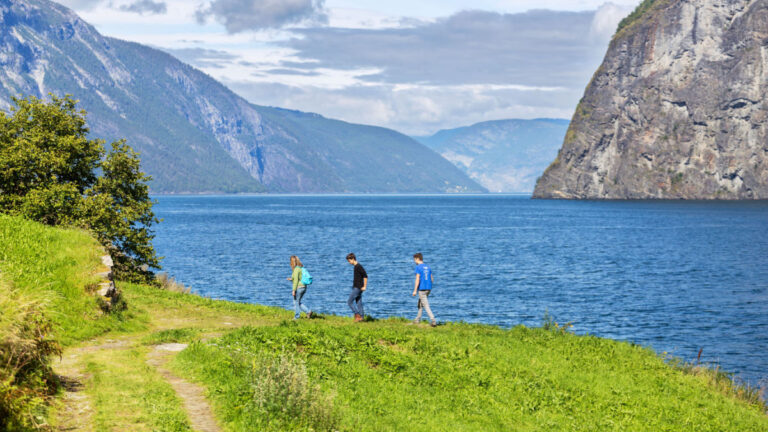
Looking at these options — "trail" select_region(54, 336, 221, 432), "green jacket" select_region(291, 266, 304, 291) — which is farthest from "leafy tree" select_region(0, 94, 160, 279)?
"trail" select_region(54, 336, 221, 432)

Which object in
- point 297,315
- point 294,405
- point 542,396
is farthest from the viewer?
point 297,315

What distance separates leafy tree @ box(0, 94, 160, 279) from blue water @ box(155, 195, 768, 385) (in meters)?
13.1

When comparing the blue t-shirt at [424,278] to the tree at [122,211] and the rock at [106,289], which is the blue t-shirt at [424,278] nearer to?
the rock at [106,289]

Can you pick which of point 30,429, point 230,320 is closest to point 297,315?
point 230,320

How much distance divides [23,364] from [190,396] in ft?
12.3

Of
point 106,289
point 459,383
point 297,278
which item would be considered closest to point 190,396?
point 459,383

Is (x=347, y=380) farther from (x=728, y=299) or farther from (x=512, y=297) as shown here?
(x=728, y=299)

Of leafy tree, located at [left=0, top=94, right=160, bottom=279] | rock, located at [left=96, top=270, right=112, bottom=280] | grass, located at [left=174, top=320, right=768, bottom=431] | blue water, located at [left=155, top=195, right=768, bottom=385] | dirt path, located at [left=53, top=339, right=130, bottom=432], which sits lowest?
blue water, located at [left=155, top=195, right=768, bottom=385]

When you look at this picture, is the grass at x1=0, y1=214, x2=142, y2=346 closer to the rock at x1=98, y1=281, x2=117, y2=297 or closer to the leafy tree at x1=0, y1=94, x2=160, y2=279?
the rock at x1=98, y1=281, x2=117, y2=297

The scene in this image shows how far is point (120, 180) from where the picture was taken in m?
35.2

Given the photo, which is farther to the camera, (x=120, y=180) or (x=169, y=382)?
(x=120, y=180)

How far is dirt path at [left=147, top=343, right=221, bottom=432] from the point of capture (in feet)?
40.5

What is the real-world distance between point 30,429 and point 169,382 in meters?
4.66

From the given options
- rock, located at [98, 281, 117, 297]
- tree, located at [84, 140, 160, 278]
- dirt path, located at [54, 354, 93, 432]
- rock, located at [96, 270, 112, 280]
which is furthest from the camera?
tree, located at [84, 140, 160, 278]
